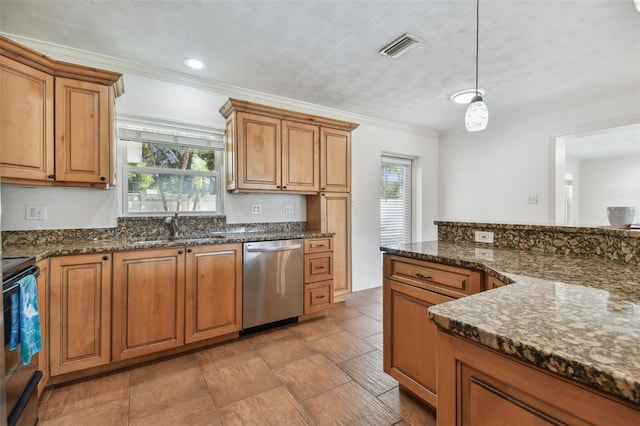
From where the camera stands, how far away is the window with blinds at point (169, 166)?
8.77ft

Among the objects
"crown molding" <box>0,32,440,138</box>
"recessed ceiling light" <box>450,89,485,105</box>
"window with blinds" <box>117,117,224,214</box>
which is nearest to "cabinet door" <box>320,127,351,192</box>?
"crown molding" <box>0,32,440,138</box>

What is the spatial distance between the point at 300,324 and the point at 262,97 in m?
2.55

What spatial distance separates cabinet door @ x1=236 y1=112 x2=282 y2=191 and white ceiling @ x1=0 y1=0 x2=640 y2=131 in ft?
1.51

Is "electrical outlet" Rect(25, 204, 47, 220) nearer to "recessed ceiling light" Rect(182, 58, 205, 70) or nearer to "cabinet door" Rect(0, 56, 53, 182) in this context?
"cabinet door" Rect(0, 56, 53, 182)

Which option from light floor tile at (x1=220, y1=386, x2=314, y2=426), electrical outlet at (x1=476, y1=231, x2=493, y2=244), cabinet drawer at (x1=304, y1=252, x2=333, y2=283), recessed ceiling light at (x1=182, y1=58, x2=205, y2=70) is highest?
recessed ceiling light at (x1=182, y1=58, x2=205, y2=70)

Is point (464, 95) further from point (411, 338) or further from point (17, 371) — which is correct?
point (17, 371)

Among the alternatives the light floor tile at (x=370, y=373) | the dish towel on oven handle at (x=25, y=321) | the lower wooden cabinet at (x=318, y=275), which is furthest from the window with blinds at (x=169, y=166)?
the light floor tile at (x=370, y=373)

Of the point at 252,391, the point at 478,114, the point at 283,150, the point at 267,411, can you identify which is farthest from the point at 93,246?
the point at 478,114

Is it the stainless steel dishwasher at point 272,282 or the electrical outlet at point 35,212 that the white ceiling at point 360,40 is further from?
the stainless steel dishwasher at point 272,282

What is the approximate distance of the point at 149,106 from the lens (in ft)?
8.86

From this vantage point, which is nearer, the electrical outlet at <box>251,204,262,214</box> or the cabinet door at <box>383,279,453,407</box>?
the cabinet door at <box>383,279,453,407</box>

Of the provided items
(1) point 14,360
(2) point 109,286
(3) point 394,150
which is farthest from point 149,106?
(3) point 394,150

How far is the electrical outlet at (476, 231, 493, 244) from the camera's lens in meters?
1.90

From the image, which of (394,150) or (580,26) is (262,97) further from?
(580,26)
